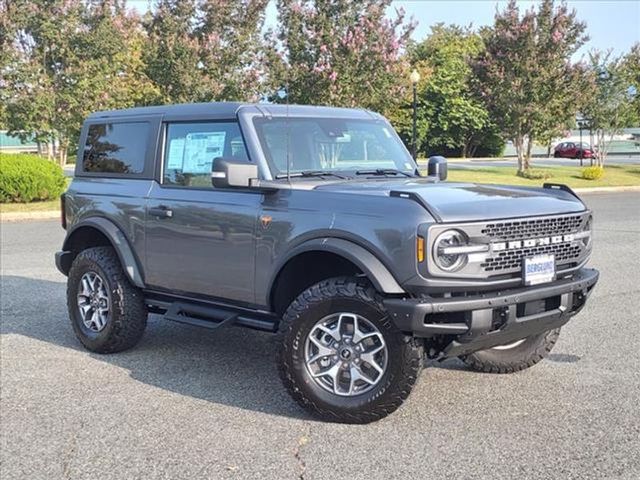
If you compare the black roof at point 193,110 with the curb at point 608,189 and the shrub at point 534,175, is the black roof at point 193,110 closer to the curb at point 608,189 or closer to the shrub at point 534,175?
the curb at point 608,189

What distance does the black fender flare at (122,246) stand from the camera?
5535 mm

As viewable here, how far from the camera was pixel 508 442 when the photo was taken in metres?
3.90

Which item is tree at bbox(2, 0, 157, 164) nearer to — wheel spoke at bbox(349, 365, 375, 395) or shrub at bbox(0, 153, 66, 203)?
shrub at bbox(0, 153, 66, 203)

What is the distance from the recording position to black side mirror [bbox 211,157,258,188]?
4.50 metres

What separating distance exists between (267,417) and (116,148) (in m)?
2.79

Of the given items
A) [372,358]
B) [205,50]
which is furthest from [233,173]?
[205,50]

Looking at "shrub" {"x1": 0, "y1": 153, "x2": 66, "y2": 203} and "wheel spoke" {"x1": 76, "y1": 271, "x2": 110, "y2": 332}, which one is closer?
"wheel spoke" {"x1": 76, "y1": 271, "x2": 110, "y2": 332}

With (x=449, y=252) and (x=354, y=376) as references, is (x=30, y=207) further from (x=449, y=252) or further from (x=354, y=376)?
(x=449, y=252)

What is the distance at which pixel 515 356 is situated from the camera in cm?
511

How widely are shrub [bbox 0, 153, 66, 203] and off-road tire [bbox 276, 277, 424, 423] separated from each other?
587 inches

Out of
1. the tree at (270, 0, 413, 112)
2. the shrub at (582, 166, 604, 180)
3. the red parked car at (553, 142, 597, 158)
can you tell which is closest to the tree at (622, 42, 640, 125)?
the shrub at (582, 166, 604, 180)

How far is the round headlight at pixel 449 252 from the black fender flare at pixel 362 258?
28 cm

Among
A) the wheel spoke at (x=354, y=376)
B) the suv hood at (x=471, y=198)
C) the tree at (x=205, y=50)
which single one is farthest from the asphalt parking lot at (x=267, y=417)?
the tree at (x=205, y=50)

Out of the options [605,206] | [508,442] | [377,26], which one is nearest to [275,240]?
[508,442]
